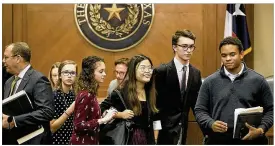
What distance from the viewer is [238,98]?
12.2 ft

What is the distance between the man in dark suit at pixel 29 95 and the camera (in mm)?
3611

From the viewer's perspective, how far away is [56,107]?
4262mm

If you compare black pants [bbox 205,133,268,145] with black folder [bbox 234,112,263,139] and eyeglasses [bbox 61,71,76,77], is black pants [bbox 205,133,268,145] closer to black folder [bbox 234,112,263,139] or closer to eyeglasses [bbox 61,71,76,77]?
black folder [bbox 234,112,263,139]

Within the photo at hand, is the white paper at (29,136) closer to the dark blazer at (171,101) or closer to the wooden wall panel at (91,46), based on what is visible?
the dark blazer at (171,101)

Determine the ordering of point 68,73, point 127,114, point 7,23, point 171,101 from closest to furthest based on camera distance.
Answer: point 127,114
point 171,101
point 68,73
point 7,23

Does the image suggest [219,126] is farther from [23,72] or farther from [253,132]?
[23,72]

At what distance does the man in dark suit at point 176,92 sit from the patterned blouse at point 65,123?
70 centimetres

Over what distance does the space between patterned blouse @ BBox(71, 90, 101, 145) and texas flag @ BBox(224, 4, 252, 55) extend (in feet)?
8.38

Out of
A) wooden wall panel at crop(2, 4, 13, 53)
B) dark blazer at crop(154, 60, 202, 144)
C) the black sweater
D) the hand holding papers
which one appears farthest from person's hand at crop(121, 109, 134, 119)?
wooden wall panel at crop(2, 4, 13, 53)

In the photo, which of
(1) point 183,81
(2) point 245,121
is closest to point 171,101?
(1) point 183,81

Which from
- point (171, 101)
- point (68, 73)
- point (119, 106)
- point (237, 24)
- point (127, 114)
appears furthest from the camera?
point (237, 24)

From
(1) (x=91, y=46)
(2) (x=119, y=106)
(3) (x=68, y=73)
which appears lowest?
(2) (x=119, y=106)

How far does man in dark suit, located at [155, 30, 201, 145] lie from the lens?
414cm

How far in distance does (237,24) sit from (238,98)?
2354 mm
